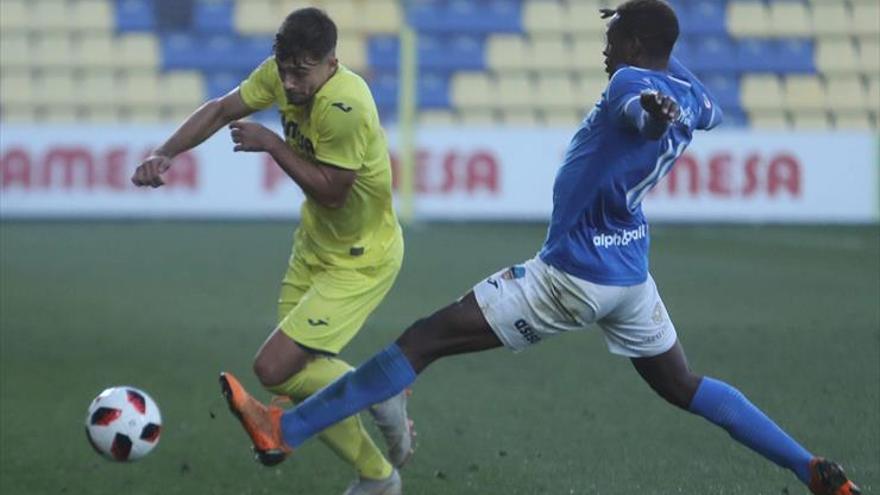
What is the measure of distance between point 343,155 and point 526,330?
0.90 meters

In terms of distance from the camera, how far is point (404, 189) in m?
21.6

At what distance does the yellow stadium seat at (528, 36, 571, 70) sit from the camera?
80.4 feet

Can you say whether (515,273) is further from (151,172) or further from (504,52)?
(504,52)

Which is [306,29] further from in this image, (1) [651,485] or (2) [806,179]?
(2) [806,179]

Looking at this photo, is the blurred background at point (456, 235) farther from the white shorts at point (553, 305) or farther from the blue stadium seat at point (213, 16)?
the white shorts at point (553, 305)

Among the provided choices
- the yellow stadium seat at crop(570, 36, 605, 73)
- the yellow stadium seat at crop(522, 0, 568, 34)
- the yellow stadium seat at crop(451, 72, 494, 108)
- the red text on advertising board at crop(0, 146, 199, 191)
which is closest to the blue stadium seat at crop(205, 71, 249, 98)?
the red text on advertising board at crop(0, 146, 199, 191)

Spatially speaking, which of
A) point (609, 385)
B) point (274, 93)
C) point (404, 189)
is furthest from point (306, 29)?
point (404, 189)

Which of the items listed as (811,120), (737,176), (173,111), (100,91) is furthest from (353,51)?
(811,120)

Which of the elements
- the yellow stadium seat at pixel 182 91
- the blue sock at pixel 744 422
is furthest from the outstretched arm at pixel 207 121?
the yellow stadium seat at pixel 182 91

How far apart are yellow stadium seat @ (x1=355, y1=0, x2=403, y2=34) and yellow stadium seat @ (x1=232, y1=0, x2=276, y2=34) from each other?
3.81ft

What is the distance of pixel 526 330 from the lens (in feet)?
17.7

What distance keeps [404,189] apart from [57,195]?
438 centimetres

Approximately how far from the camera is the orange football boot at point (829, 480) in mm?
5312

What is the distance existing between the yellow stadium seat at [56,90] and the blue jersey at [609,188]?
1929 centimetres
